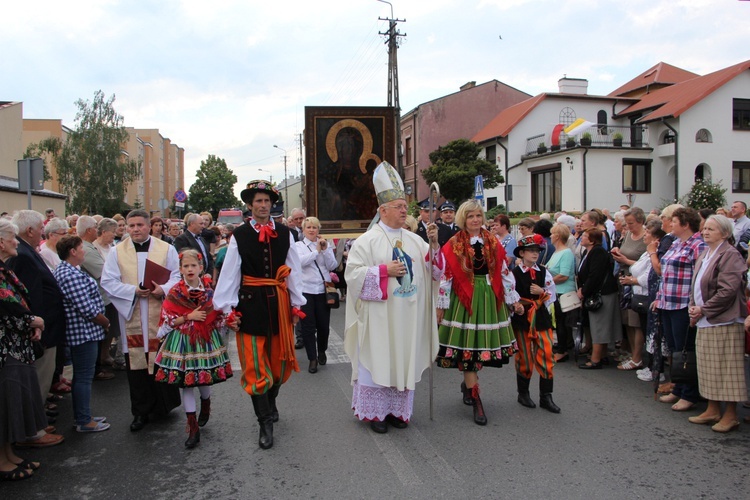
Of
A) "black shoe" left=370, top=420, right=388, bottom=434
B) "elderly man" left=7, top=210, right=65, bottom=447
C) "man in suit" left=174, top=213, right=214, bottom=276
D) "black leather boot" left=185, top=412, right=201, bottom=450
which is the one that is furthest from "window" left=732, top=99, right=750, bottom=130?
"elderly man" left=7, top=210, right=65, bottom=447

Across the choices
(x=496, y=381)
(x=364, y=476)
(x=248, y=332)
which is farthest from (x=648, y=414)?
(x=248, y=332)

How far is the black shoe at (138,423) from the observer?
5121mm

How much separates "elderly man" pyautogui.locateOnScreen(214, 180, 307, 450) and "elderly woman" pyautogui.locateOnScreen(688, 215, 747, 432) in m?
3.56

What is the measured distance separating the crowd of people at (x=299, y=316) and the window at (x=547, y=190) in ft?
91.7

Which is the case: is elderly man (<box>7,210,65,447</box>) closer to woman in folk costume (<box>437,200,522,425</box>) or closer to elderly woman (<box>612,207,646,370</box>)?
woman in folk costume (<box>437,200,522,425</box>)

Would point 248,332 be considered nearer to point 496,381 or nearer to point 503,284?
point 503,284

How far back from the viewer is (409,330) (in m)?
5.12

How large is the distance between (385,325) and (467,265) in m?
0.94

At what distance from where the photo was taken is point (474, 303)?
208 inches

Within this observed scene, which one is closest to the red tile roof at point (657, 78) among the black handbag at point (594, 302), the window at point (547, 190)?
the window at point (547, 190)

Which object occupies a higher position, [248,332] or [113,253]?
[113,253]

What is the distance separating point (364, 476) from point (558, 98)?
115 feet

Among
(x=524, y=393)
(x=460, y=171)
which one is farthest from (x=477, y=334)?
(x=460, y=171)

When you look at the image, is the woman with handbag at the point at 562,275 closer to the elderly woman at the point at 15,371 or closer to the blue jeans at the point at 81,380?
the blue jeans at the point at 81,380
